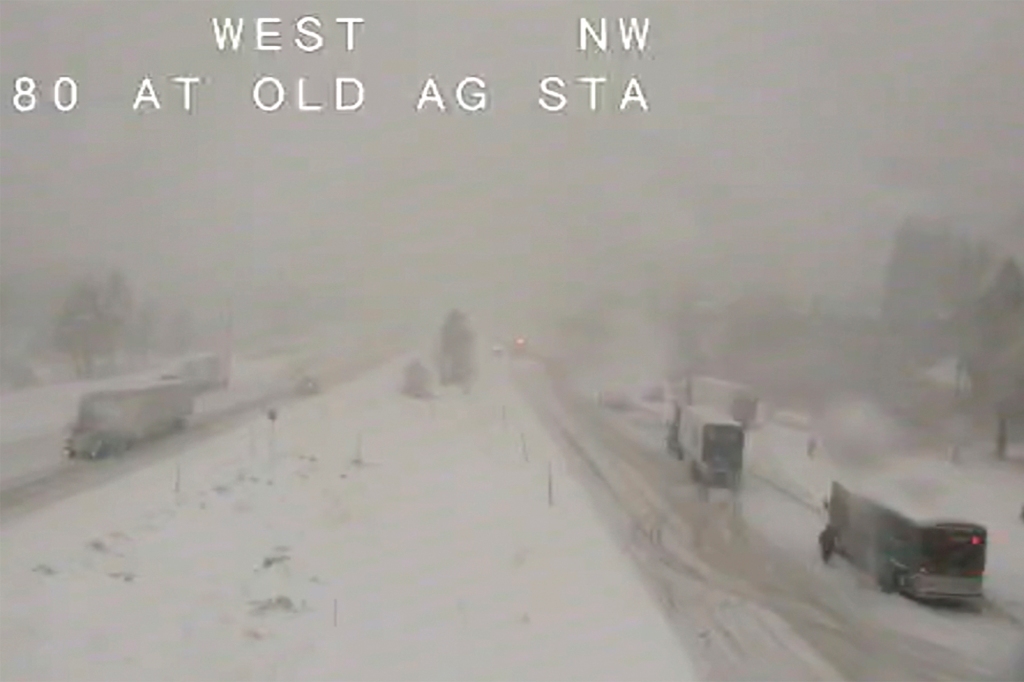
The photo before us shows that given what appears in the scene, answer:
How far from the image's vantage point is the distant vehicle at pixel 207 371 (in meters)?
51.8

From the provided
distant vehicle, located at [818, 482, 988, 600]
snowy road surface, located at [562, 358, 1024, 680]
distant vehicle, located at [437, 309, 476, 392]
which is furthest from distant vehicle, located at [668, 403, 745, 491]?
distant vehicle, located at [437, 309, 476, 392]

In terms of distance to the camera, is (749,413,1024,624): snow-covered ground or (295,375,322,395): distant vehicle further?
(295,375,322,395): distant vehicle

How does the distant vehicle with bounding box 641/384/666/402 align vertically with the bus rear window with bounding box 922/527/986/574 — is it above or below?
below

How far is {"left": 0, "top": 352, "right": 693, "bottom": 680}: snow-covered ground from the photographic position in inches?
523

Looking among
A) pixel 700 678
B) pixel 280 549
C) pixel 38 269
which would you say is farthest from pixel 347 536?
pixel 38 269

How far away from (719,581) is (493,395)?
35.3 metres

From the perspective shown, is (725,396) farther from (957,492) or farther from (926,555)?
(926,555)

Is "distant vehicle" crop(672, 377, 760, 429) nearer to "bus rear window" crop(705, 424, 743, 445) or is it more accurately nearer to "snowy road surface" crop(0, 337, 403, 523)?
"bus rear window" crop(705, 424, 743, 445)

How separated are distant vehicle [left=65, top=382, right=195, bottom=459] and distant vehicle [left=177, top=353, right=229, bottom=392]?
32.5 ft

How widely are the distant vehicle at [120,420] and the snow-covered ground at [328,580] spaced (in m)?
6.95

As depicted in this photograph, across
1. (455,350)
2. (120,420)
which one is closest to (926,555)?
(120,420)

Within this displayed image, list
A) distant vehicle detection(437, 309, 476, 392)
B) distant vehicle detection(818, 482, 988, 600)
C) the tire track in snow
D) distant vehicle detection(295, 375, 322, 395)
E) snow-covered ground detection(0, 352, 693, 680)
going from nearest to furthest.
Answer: snow-covered ground detection(0, 352, 693, 680) → the tire track in snow → distant vehicle detection(818, 482, 988, 600) → distant vehicle detection(295, 375, 322, 395) → distant vehicle detection(437, 309, 476, 392)

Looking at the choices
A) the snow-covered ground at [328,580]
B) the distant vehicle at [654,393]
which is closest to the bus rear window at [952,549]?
the snow-covered ground at [328,580]

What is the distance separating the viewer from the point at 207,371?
54.2 meters
